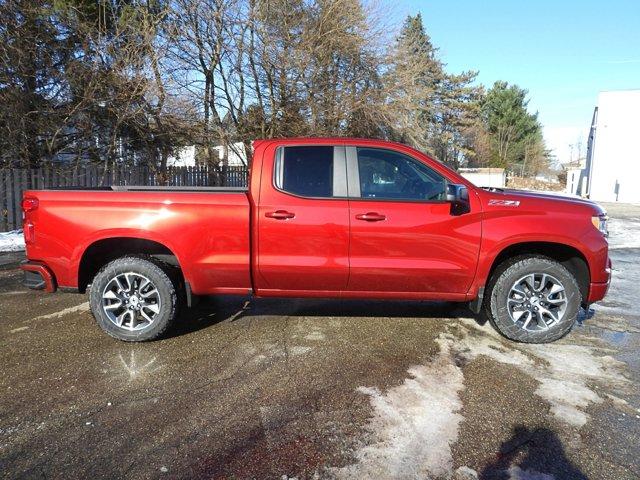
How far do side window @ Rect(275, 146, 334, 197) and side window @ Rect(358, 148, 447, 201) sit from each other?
0.32m

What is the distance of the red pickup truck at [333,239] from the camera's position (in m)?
4.16

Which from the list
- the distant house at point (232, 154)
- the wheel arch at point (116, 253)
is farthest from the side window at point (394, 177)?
the distant house at point (232, 154)

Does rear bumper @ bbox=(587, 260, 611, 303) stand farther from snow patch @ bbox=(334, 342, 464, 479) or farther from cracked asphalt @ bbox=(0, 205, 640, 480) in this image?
snow patch @ bbox=(334, 342, 464, 479)

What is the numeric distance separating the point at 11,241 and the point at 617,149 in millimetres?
33290

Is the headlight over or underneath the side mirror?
underneath

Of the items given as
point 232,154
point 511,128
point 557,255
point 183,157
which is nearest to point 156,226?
point 557,255

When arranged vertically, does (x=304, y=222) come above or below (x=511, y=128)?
below

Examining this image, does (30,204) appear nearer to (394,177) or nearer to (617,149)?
(394,177)

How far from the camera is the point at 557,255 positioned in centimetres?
452

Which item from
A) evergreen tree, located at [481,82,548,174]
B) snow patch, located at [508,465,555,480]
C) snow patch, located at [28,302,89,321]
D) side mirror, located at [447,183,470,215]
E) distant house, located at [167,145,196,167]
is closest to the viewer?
snow patch, located at [508,465,555,480]

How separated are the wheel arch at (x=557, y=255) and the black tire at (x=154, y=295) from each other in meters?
3.01

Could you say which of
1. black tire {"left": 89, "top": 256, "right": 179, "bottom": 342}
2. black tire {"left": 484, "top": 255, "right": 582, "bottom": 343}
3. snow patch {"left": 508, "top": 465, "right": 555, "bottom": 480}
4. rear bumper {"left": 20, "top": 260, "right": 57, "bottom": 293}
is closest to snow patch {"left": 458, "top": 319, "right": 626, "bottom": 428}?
black tire {"left": 484, "top": 255, "right": 582, "bottom": 343}

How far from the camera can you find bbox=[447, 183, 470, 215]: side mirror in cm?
403

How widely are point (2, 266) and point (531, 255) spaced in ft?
26.1
